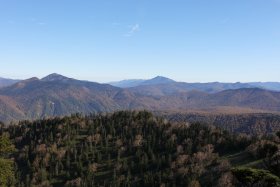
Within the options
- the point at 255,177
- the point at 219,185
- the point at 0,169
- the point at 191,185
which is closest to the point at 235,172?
the point at 255,177

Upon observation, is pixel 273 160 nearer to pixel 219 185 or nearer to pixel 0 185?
pixel 0 185

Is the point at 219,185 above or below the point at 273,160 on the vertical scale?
below

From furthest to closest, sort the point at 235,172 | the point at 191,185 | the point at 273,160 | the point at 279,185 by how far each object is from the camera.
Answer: the point at 191,185 → the point at 273,160 → the point at 235,172 → the point at 279,185

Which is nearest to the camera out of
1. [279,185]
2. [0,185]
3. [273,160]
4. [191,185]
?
[279,185]

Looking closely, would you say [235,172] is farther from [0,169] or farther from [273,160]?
[0,169]

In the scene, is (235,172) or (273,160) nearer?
(235,172)

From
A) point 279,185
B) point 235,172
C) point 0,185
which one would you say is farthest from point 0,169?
point 279,185

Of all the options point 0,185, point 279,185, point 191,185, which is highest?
point 279,185

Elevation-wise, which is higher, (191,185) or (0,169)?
(0,169)

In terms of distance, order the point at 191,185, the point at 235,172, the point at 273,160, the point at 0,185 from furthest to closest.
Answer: the point at 191,185 < the point at 0,185 < the point at 273,160 < the point at 235,172
